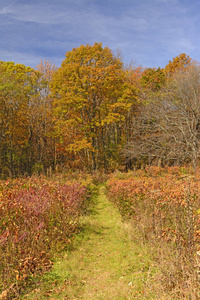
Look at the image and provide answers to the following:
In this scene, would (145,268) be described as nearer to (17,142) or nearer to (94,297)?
(94,297)

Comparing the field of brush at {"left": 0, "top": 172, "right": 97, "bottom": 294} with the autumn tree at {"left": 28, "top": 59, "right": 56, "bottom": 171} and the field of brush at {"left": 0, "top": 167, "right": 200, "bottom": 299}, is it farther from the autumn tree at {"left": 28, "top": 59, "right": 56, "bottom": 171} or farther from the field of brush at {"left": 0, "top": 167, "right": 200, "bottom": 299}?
the autumn tree at {"left": 28, "top": 59, "right": 56, "bottom": 171}

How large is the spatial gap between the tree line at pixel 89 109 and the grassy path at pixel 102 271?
37.6 feet

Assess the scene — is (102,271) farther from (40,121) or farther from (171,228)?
(40,121)

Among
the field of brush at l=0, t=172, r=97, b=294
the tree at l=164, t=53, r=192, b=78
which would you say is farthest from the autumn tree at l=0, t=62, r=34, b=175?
the tree at l=164, t=53, r=192, b=78

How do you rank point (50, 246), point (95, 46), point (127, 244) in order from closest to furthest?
point (50, 246)
point (127, 244)
point (95, 46)

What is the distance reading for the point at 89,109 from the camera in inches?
896

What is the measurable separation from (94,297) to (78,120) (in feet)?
58.9

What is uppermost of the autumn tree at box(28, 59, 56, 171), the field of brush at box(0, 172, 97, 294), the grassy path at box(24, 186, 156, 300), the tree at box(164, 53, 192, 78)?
the tree at box(164, 53, 192, 78)

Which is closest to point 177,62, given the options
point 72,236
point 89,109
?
point 89,109

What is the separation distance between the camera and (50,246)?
217 inches

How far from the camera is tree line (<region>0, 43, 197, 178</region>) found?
1972 centimetres

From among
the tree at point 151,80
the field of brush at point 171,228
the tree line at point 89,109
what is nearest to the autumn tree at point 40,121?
the tree line at point 89,109

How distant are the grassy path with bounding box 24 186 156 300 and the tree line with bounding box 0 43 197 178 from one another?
37.6ft

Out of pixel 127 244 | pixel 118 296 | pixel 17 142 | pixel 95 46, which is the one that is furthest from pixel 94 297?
pixel 17 142
